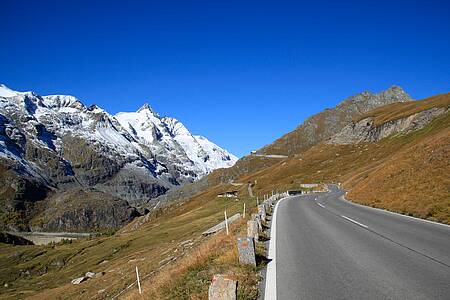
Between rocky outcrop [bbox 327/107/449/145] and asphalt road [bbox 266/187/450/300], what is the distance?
126 m

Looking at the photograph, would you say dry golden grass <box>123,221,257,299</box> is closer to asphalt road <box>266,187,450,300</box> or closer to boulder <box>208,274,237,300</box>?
asphalt road <box>266,187,450,300</box>

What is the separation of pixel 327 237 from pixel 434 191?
12.0 meters

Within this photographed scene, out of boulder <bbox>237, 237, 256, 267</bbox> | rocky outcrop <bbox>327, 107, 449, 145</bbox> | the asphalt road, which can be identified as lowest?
the asphalt road

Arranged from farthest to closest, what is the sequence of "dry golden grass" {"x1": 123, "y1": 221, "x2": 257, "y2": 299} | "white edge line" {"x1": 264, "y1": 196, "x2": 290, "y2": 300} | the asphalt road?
"dry golden grass" {"x1": 123, "y1": 221, "x2": 257, "y2": 299} < "white edge line" {"x1": 264, "y1": 196, "x2": 290, "y2": 300} < the asphalt road

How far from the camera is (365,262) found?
1102 cm

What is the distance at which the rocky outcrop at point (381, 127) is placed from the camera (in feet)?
427

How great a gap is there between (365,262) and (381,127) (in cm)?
16850

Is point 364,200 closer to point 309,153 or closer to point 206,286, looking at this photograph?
point 206,286

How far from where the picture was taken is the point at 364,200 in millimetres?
36250

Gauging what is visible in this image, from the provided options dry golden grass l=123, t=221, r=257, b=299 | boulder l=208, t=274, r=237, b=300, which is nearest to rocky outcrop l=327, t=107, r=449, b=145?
dry golden grass l=123, t=221, r=257, b=299

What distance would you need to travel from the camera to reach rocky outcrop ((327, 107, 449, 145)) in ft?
427

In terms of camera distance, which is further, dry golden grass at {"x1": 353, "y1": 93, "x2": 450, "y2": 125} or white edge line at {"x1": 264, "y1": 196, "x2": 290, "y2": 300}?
dry golden grass at {"x1": 353, "y1": 93, "x2": 450, "y2": 125}

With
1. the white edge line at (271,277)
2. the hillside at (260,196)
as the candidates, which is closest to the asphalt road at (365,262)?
the white edge line at (271,277)

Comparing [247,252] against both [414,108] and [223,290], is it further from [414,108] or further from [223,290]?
[414,108]
